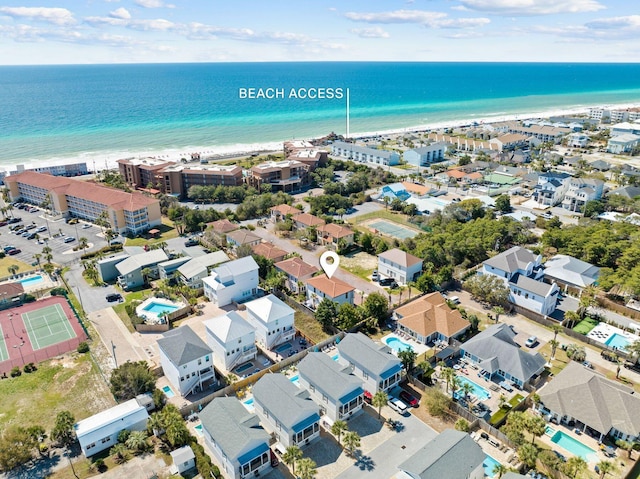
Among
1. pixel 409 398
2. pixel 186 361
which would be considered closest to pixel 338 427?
pixel 409 398

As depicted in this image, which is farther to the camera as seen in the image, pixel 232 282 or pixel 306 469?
pixel 232 282

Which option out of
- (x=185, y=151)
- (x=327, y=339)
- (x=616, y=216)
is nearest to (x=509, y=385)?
(x=327, y=339)

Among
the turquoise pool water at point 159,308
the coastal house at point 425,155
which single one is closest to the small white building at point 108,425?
the turquoise pool water at point 159,308

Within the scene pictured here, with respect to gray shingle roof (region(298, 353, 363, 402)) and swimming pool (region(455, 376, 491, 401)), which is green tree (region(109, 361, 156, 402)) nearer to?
gray shingle roof (region(298, 353, 363, 402))

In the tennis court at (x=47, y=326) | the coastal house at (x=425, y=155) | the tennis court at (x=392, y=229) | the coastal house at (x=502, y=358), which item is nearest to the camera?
the coastal house at (x=502, y=358)

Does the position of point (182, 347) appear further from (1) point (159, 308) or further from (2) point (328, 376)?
(1) point (159, 308)

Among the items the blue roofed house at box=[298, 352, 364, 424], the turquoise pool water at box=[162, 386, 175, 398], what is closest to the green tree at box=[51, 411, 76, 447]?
the turquoise pool water at box=[162, 386, 175, 398]

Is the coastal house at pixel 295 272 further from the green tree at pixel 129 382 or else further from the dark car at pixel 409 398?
the green tree at pixel 129 382

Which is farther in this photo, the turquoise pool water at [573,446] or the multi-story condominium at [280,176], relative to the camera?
the multi-story condominium at [280,176]
